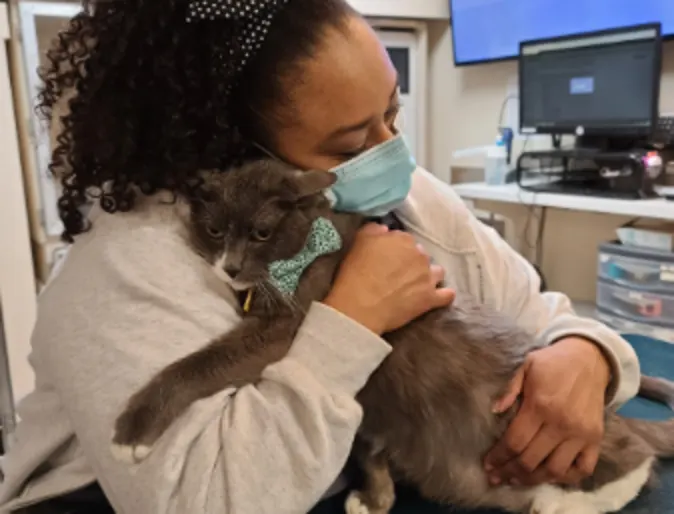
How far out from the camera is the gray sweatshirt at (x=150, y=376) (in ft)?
2.50

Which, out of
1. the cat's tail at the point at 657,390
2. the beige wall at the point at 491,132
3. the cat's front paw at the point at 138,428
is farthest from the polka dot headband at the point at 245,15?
the beige wall at the point at 491,132

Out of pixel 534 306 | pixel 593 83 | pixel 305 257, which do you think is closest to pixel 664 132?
pixel 593 83

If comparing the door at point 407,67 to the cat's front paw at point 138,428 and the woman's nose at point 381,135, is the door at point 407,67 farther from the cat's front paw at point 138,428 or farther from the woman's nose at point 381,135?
the cat's front paw at point 138,428

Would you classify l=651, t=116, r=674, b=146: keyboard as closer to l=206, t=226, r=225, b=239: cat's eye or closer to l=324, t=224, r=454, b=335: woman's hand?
l=324, t=224, r=454, b=335: woman's hand

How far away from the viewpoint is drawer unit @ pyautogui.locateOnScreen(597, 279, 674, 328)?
7.85 feet

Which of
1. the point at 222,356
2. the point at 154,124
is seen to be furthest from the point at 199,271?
the point at 154,124

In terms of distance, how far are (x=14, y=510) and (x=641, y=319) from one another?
2.17 meters

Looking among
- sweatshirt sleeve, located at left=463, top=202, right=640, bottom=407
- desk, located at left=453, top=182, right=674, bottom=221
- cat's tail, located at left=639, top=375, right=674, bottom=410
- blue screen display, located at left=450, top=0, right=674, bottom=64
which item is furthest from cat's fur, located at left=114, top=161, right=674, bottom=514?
blue screen display, located at left=450, top=0, right=674, bottom=64

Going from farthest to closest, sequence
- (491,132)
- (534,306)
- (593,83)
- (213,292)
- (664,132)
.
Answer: (491,132) → (593,83) → (664,132) → (534,306) → (213,292)

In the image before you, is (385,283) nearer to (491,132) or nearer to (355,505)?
(355,505)

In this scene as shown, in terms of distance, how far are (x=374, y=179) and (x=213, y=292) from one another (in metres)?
0.30

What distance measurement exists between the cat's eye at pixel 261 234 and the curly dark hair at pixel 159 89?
0.38 feet

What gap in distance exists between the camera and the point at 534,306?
4.14 ft

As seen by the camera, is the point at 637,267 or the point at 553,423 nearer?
the point at 553,423
